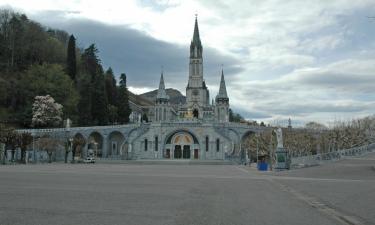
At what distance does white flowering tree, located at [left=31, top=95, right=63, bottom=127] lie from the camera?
9394 centimetres

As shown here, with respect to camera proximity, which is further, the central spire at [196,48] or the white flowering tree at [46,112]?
the central spire at [196,48]

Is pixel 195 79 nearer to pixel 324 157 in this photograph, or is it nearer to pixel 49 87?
pixel 49 87

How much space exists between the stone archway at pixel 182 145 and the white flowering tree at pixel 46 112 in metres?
21.9

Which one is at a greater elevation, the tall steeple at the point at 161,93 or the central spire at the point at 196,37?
the central spire at the point at 196,37

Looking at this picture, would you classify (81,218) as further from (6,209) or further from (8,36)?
(8,36)

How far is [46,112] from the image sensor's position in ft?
312

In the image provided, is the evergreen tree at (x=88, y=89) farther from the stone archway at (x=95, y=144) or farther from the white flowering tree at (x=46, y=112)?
the white flowering tree at (x=46, y=112)

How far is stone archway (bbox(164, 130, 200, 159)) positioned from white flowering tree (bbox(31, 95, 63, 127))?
2188 centimetres

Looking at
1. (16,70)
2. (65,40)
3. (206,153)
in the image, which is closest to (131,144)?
(206,153)

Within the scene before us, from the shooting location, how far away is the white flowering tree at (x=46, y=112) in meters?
93.9

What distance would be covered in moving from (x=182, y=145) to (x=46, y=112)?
87.3 feet

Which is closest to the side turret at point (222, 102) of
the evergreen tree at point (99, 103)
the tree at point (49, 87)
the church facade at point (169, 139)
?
the church facade at point (169, 139)

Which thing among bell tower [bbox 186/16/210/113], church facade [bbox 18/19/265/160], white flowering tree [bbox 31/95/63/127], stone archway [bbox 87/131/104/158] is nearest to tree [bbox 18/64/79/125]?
white flowering tree [bbox 31/95/63/127]

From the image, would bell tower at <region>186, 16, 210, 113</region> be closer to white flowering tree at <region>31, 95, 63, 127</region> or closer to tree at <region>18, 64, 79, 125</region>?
tree at <region>18, 64, 79, 125</region>
